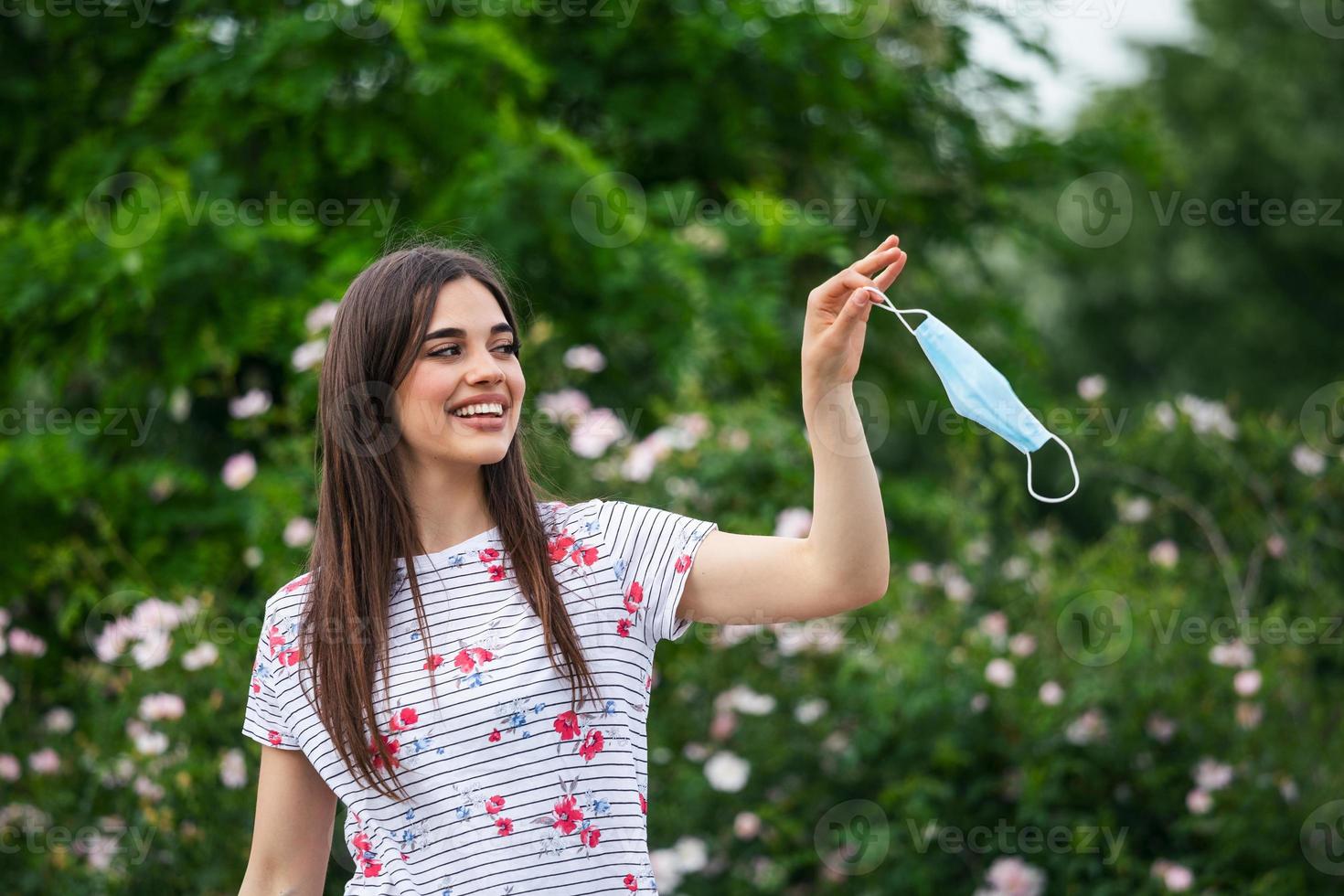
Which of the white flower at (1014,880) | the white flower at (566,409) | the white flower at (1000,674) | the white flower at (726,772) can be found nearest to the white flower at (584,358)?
the white flower at (566,409)

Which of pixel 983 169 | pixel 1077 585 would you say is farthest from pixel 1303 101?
pixel 1077 585

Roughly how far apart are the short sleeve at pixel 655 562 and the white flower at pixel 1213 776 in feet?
8.01

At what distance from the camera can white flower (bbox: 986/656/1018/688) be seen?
3947 mm

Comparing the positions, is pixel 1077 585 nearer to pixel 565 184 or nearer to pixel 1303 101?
pixel 565 184

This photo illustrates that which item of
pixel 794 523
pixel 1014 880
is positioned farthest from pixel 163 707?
pixel 1014 880

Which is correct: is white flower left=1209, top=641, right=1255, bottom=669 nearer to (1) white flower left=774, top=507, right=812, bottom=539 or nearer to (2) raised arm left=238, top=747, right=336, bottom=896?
(1) white flower left=774, top=507, right=812, bottom=539

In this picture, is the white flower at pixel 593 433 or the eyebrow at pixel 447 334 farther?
the white flower at pixel 593 433

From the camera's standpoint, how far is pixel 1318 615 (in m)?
4.33

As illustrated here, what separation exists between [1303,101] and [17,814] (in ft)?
49.0

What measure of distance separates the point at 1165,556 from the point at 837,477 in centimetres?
320

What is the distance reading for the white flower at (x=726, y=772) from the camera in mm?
3670

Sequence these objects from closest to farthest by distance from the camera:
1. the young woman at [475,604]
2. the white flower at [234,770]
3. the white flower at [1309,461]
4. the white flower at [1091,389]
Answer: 1. the young woman at [475,604]
2. the white flower at [234,770]
3. the white flower at [1309,461]
4. the white flower at [1091,389]

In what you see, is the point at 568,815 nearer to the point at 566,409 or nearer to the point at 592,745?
the point at 592,745

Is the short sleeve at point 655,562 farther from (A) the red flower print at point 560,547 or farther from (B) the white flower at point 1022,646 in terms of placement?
(B) the white flower at point 1022,646
